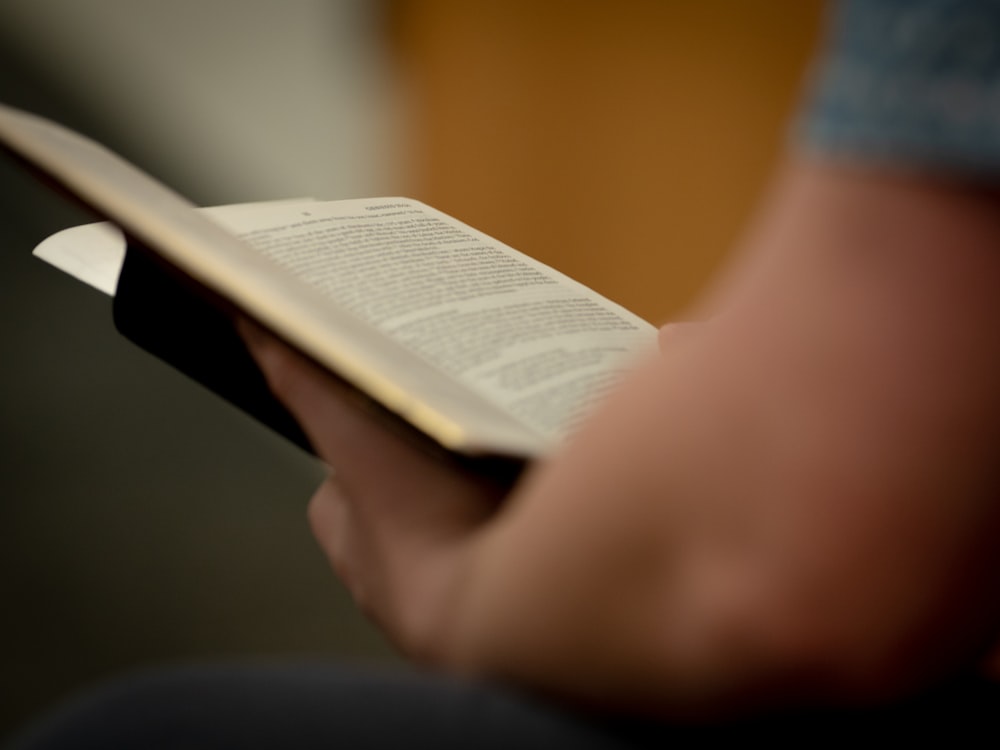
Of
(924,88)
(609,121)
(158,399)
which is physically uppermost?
(924,88)

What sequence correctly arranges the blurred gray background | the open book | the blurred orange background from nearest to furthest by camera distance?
the open book
the blurred gray background
the blurred orange background

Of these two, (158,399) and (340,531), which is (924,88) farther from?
(158,399)

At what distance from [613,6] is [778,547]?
1661 millimetres

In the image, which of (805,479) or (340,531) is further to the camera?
(340,531)

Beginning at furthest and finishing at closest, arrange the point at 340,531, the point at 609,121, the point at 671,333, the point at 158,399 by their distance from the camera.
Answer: the point at 609,121 < the point at 158,399 < the point at 671,333 < the point at 340,531

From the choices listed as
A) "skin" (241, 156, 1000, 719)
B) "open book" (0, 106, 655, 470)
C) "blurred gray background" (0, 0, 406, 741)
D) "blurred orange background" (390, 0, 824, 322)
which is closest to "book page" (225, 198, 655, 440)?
"open book" (0, 106, 655, 470)

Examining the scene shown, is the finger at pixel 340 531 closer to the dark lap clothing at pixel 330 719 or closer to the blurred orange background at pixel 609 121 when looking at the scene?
the dark lap clothing at pixel 330 719

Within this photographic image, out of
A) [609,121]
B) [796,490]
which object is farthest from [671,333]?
[609,121]

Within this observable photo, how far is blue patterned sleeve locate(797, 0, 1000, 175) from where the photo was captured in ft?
0.73

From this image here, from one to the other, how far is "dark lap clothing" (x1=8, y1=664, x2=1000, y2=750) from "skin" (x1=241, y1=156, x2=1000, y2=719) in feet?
0.04

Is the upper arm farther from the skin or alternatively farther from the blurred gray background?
the blurred gray background

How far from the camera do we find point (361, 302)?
0.48 metres

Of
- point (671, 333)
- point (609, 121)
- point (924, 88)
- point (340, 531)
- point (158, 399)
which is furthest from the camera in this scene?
point (609, 121)

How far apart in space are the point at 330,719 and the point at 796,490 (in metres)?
0.13
